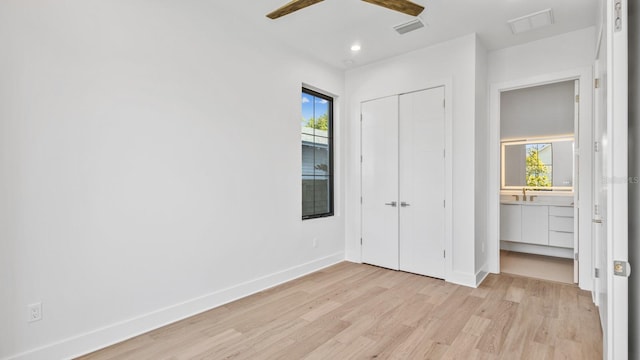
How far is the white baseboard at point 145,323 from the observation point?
209 cm

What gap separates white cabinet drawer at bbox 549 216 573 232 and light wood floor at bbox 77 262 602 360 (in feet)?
4.87

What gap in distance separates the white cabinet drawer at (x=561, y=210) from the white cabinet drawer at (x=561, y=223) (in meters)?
0.06

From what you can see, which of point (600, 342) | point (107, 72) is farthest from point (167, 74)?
point (600, 342)

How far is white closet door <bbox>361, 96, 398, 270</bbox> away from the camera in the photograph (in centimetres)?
421

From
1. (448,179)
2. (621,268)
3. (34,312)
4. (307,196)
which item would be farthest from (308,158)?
(621,268)

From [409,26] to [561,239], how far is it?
3.88 meters

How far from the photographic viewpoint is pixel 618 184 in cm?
133

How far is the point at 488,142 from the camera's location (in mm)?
3994

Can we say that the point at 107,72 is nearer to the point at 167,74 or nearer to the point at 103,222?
the point at 167,74

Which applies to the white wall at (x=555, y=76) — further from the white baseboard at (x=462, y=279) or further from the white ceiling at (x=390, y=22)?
the white baseboard at (x=462, y=279)

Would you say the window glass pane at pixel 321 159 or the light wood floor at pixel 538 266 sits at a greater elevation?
the window glass pane at pixel 321 159

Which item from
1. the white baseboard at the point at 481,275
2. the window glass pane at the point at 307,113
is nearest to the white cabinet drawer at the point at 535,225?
the white baseboard at the point at 481,275

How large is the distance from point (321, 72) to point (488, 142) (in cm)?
234

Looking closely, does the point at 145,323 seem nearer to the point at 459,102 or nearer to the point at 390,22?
the point at 390,22
